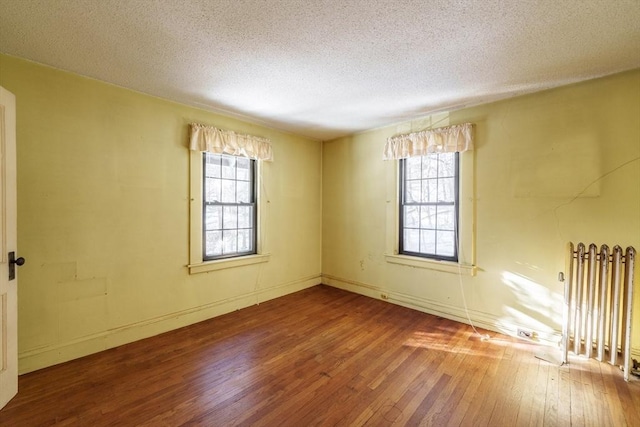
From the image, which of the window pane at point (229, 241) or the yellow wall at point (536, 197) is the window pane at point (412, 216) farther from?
the window pane at point (229, 241)

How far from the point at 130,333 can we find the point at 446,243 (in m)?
3.63

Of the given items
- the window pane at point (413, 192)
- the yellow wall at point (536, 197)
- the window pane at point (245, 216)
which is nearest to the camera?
the yellow wall at point (536, 197)

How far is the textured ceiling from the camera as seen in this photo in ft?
5.44

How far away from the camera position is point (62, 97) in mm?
2416

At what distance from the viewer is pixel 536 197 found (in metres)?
2.78

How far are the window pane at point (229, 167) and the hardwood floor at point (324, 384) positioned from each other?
1889 mm

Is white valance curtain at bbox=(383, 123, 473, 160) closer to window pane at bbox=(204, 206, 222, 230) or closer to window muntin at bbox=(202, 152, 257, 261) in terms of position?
window muntin at bbox=(202, 152, 257, 261)

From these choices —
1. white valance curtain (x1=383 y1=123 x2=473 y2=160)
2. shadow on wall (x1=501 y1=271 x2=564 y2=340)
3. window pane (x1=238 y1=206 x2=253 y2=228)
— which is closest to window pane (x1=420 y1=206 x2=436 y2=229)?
white valance curtain (x1=383 y1=123 x2=473 y2=160)

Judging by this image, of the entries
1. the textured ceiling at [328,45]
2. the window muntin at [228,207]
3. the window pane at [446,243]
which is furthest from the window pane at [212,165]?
the window pane at [446,243]

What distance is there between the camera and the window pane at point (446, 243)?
3414 mm

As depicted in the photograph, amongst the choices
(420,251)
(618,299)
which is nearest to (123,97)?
(420,251)

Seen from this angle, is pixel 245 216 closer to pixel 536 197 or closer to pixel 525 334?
pixel 536 197

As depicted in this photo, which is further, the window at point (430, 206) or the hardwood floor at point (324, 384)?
the window at point (430, 206)

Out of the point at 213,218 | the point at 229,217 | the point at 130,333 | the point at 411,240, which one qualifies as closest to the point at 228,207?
the point at 229,217
